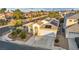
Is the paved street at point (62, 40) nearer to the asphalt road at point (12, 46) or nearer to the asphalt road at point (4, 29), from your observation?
the asphalt road at point (12, 46)

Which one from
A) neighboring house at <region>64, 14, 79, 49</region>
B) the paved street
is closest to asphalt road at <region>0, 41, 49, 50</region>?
the paved street

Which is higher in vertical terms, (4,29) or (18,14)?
(18,14)

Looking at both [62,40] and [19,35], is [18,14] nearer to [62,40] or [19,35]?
[19,35]

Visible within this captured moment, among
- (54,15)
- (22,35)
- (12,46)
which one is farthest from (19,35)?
(54,15)

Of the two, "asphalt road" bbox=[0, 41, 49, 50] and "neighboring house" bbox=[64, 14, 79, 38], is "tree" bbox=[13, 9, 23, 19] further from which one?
"neighboring house" bbox=[64, 14, 79, 38]

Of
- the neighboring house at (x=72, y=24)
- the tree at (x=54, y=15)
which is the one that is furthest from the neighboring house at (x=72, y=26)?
the tree at (x=54, y=15)

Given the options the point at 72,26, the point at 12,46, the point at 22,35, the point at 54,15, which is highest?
the point at 54,15

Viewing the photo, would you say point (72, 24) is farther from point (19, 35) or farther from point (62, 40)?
point (19, 35)

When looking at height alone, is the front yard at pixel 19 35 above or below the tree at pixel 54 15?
below
